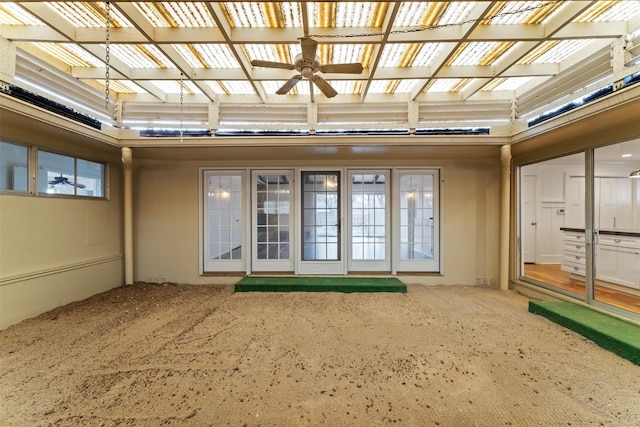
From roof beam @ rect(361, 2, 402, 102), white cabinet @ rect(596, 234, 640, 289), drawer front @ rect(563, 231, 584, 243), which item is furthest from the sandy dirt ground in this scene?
roof beam @ rect(361, 2, 402, 102)

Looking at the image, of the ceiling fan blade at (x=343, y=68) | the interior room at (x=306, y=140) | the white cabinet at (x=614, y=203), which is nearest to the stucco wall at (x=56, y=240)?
the interior room at (x=306, y=140)

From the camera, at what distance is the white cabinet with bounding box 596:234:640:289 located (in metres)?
3.36

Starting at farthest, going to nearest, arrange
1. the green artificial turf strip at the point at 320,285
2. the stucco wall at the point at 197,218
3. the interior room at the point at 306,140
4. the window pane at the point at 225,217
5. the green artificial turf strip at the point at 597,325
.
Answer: the window pane at the point at 225,217
the stucco wall at the point at 197,218
the green artificial turf strip at the point at 320,285
the interior room at the point at 306,140
the green artificial turf strip at the point at 597,325

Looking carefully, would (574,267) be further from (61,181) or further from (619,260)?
(61,181)

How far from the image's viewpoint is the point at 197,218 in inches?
172

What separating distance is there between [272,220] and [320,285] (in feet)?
4.82

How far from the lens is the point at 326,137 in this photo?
356cm

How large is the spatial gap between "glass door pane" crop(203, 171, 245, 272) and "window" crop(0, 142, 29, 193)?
6.88ft

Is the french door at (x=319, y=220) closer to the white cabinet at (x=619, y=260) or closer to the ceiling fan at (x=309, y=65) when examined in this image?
the ceiling fan at (x=309, y=65)

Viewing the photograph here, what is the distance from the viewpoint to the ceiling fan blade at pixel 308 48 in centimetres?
228

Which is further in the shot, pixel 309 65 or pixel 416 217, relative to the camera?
pixel 416 217

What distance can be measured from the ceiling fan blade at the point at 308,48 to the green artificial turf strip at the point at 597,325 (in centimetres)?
387

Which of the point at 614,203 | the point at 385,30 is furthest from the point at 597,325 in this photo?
the point at 614,203

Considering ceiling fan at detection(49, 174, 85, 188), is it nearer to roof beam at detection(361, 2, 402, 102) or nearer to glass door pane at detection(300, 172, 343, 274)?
glass door pane at detection(300, 172, 343, 274)
